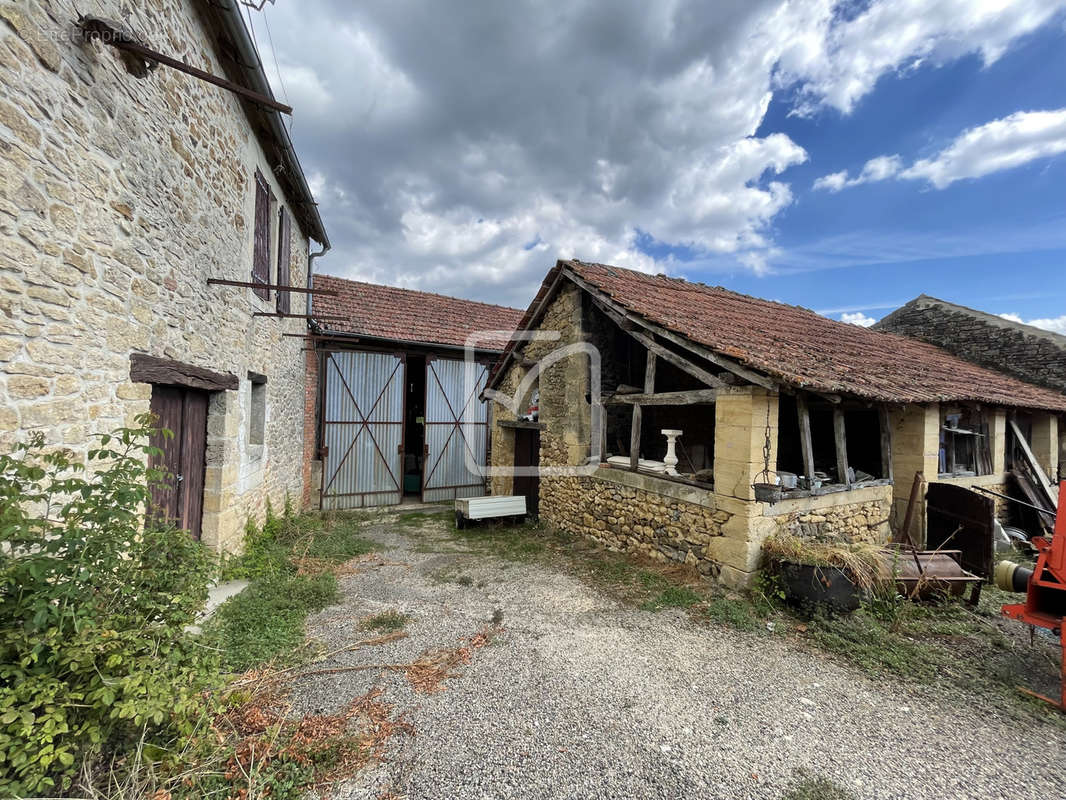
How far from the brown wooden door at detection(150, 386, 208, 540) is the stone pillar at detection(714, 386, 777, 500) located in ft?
18.2

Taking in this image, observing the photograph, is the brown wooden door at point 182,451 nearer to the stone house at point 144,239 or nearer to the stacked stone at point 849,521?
the stone house at point 144,239

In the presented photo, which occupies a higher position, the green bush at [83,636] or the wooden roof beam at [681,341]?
the wooden roof beam at [681,341]

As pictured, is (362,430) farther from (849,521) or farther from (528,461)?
(849,521)

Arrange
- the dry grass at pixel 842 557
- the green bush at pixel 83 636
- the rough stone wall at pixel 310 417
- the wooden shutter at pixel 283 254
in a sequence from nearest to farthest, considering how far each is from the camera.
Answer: the green bush at pixel 83 636, the dry grass at pixel 842 557, the wooden shutter at pixel 283 254, the rough stone wall at pixel 310 417

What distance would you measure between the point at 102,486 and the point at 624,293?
6.34m

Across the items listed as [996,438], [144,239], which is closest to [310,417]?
[144,239]

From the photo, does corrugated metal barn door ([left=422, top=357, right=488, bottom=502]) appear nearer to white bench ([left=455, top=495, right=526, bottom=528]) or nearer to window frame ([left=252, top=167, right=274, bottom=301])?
white bench ([left=455, top=495, right=526, bottom=528])

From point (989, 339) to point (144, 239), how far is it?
1671 cm

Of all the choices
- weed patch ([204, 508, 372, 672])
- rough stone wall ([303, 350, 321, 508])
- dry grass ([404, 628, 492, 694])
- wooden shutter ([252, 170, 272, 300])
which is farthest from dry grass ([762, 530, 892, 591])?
rough stone wall ([303, 350, 321, 508])

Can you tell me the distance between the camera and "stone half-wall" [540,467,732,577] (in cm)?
558

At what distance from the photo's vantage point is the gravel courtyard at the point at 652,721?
258 centimetres

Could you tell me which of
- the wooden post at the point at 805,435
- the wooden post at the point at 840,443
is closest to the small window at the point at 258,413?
the wooden post at the point at 805,435

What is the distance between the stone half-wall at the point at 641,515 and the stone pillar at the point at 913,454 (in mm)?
3433

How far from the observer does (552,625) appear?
14.9 ft
